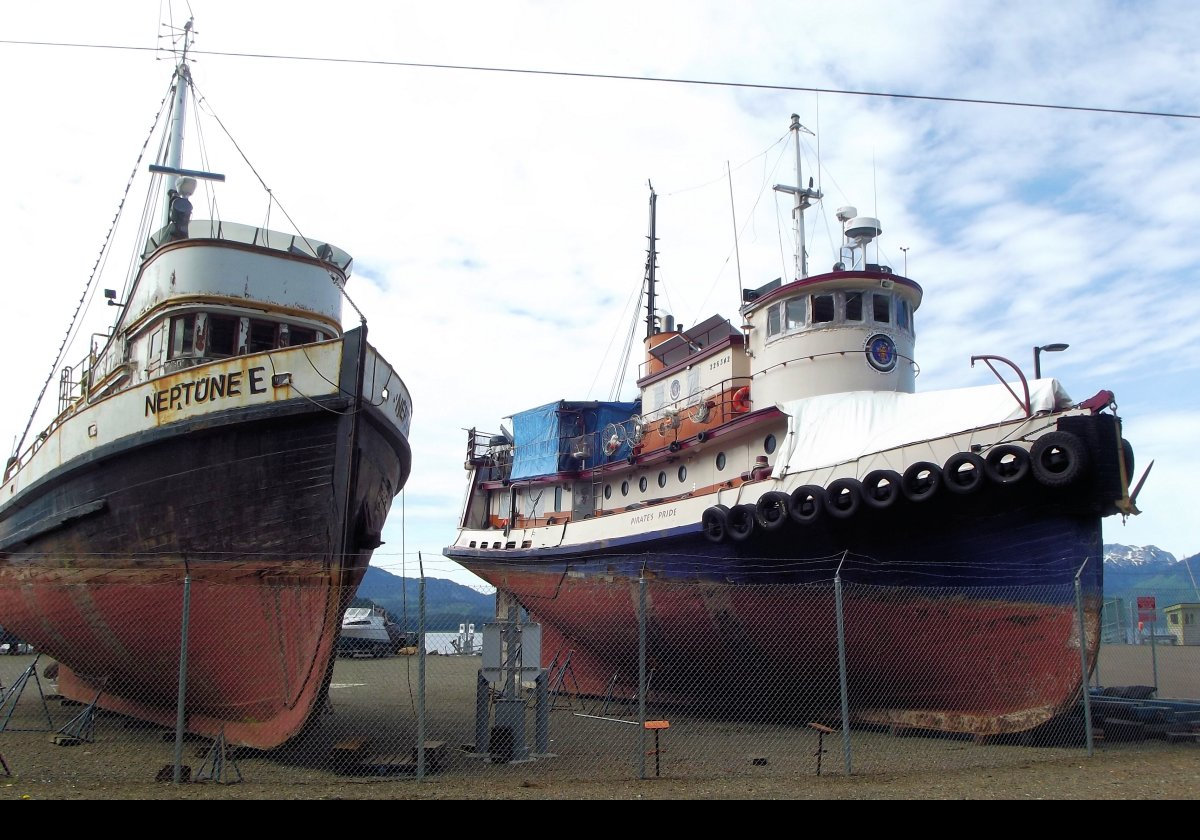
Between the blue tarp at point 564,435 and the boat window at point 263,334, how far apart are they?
8723 mm

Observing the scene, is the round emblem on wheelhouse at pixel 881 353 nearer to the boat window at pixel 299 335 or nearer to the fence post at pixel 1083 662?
the fence post at pixel 1083 662

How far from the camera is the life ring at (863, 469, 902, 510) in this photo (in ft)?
37.9

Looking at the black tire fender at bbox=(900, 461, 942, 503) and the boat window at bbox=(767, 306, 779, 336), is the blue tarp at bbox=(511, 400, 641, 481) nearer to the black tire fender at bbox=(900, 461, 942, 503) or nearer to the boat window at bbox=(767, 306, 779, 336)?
the boat window at bbox=(767, 306, 779, 336)

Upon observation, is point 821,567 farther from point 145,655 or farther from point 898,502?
point 145,655

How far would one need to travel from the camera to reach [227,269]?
12.8 meters

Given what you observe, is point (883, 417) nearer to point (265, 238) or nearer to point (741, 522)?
point (741, 522)

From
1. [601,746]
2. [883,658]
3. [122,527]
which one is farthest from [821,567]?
[122,527]

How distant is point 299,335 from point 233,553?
404 cm

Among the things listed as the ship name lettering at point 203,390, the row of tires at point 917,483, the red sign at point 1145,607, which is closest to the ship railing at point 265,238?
the ship name lettering at point 203,390

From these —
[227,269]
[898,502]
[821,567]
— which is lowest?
[821,567]

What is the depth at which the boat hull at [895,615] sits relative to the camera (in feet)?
35.7
